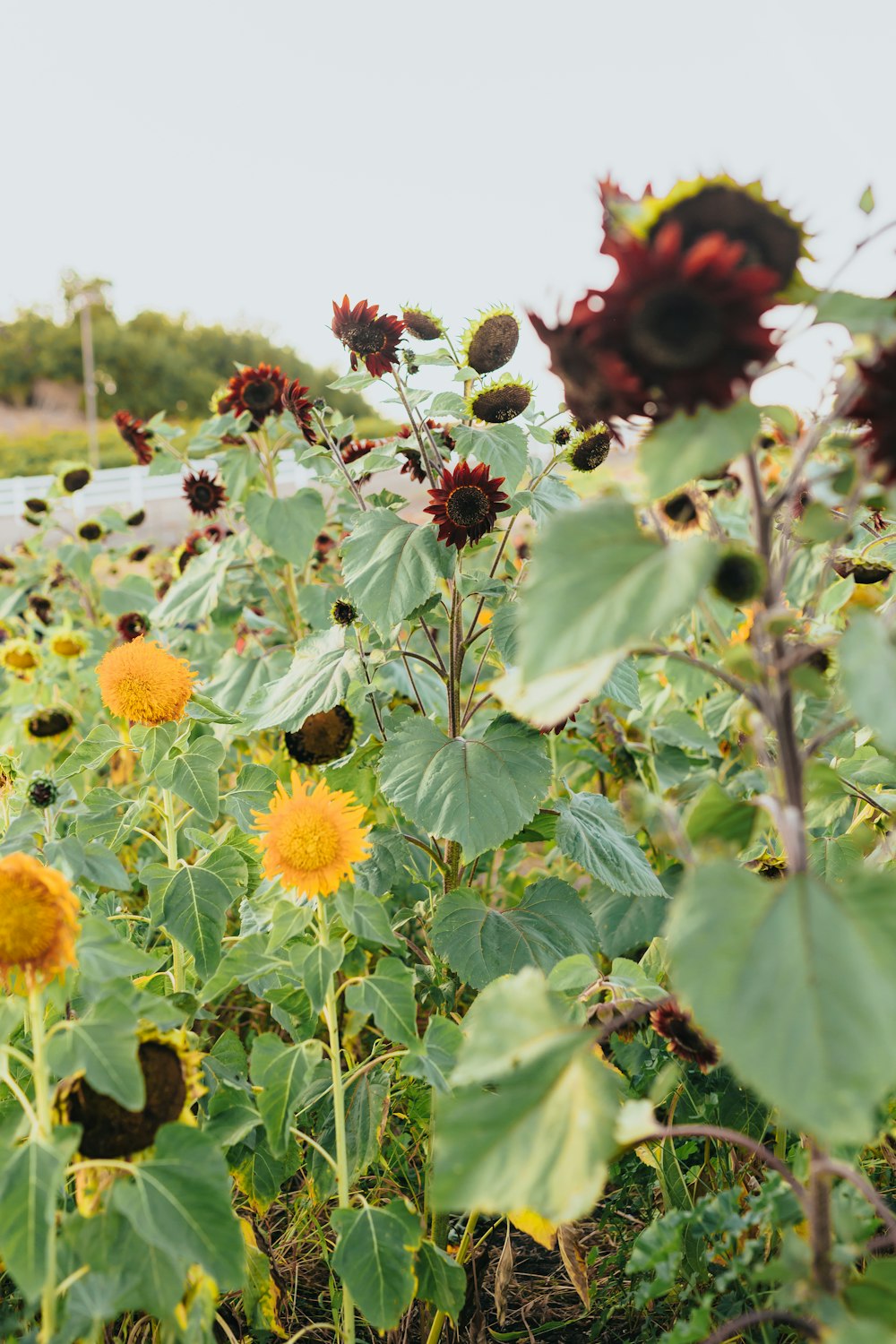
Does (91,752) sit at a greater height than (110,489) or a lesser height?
greater

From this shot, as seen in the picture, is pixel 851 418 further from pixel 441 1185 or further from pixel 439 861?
pixel 439 861

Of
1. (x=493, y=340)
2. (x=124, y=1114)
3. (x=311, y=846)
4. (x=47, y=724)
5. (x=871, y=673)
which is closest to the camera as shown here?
(x=871, y=673)

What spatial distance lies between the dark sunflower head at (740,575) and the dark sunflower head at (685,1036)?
56 centimetres

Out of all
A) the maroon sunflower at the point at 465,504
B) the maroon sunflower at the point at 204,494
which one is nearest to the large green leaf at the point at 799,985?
the maroon sunflower at the point at 465,504

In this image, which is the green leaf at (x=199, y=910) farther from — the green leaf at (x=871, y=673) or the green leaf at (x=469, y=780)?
the green leaf at (x=871, y=673)

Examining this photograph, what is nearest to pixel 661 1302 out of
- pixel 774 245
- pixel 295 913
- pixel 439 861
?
pixel 439 861

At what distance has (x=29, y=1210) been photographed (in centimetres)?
79

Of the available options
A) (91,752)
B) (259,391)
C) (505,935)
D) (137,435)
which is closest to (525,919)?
(505,935)

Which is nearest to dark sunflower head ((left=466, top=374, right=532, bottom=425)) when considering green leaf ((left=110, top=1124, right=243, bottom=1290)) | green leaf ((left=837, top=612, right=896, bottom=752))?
green leaf ((left=837, top=612, right=896, bottom=752))

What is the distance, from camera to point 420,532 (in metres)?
1.46

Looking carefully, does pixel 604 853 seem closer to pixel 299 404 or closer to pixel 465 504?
pixel 465 504

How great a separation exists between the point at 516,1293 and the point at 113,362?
3199 cm

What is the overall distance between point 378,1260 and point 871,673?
747mm

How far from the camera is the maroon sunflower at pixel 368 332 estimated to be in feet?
5.04
